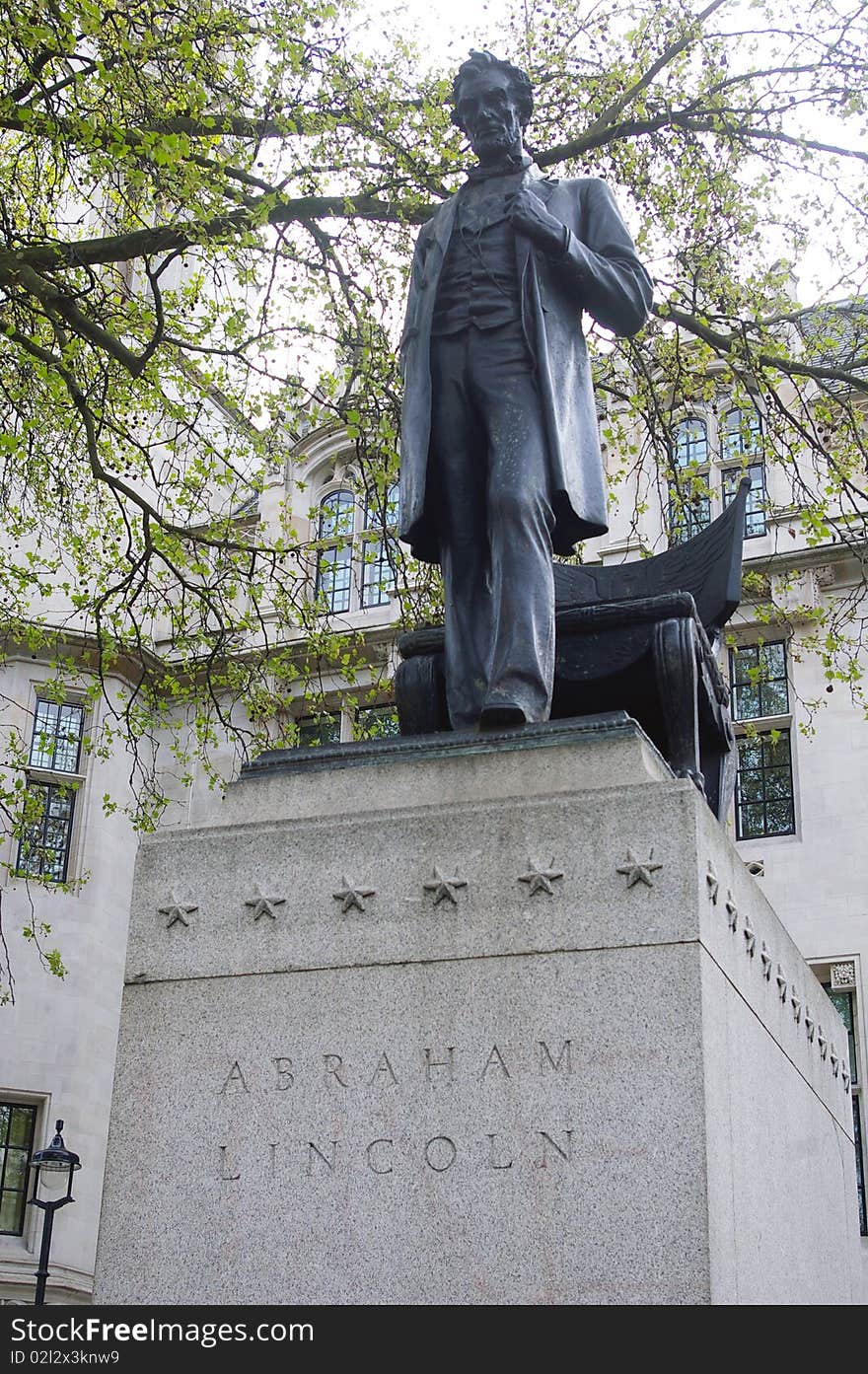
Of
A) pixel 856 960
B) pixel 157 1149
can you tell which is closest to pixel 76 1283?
pixel 856 960

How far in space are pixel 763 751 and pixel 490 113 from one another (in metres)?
17.7

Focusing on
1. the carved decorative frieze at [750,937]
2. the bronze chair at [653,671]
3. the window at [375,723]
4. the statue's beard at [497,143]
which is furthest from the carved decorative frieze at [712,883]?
the window at [375,723]

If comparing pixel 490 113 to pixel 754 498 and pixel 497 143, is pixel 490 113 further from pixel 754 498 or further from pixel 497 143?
pixel 754 498

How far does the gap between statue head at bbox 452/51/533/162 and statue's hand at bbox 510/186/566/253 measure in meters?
0.37

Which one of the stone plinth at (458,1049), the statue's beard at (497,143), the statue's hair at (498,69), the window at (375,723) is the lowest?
the stone plinth at (458,1049)

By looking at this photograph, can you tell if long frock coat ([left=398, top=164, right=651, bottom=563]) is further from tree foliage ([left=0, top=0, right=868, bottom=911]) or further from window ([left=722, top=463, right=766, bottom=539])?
window ([left=722, top=463, right=766, bottom=539])

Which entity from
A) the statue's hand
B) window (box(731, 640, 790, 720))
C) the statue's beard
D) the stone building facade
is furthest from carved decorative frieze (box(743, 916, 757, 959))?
Result: window (box(731, 640, 790, 720))

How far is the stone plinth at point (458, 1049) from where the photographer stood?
443 cm

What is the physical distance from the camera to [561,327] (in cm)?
614

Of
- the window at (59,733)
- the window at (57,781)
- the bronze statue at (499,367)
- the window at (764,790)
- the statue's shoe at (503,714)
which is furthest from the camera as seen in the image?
the window at (59,733)

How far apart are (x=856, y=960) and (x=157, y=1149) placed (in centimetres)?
1712

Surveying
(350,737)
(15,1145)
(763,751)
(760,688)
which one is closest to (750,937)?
(763,751)

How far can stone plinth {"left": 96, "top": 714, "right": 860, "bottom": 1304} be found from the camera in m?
4.43

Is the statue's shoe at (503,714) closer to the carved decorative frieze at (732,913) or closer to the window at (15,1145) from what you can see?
the carved decorative frieze at (732,913)
